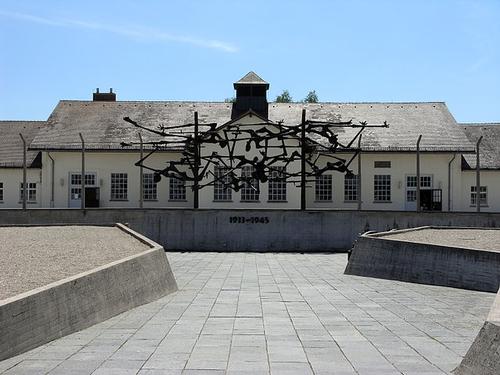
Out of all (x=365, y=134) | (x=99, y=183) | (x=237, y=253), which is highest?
(x=365, y=134)

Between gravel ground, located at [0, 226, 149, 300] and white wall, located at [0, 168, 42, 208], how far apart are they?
1081 inches

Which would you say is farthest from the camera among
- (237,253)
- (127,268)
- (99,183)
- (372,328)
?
(99,183)

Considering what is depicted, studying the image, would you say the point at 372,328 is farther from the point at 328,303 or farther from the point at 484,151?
the point at 484,151

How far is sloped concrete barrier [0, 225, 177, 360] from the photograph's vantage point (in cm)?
866

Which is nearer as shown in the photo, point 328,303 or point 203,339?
point 203,339

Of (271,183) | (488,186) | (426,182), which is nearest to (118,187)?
(271,183)

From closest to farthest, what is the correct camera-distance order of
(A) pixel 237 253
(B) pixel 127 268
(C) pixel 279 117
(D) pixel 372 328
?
1. (D) pixel 372 328
2. (B) pixel 127 268
3. (A) pixel 237 253
4. (C) pixel 279 117

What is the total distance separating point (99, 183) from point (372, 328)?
1520 inches

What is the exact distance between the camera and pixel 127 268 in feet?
43.3

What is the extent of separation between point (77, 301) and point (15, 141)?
44075 millimetres

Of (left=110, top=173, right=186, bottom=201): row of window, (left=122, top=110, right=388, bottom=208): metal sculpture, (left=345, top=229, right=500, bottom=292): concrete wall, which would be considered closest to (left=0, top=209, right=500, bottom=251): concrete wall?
(left=122, top=110, right=388, bottom=208): metal sculpture

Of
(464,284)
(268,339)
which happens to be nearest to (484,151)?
(464,284)

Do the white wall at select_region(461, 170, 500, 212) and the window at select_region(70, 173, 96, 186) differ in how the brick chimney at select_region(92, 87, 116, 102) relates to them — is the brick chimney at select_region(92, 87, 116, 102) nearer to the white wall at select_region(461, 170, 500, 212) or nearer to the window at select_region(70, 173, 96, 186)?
the window at select_region(70, 173, 96, 186)

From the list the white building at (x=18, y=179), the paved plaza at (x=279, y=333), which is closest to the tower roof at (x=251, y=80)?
the white building at (x=18, y=179)
